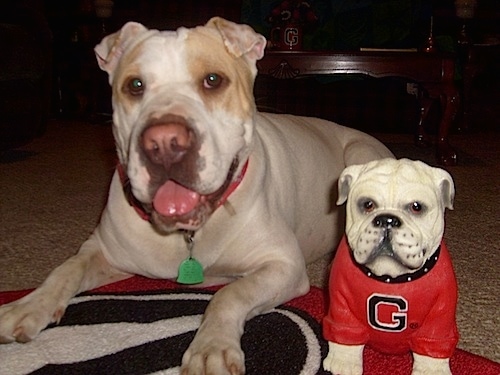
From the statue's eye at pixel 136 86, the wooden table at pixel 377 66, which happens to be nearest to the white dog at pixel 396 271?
the statue's eye at pixel 136 86

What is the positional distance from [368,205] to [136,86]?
0.68 meters

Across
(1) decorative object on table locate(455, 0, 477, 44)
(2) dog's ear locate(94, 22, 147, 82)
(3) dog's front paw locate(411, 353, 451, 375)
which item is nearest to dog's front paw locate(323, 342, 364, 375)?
(3) dog's front paw locate(411, 353, 451, 375)

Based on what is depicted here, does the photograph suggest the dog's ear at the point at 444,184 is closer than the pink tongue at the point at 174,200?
Yes

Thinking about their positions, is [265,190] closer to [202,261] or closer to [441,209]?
[202,261]

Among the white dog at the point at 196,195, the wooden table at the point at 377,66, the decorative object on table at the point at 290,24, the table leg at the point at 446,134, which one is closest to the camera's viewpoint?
the white dog at the point at 196,195

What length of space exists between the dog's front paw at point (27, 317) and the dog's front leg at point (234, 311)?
0.37 metres

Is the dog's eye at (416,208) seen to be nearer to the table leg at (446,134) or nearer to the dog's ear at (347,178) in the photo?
the dog's ear at (347,178)

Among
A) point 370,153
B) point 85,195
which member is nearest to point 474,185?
point 370,153

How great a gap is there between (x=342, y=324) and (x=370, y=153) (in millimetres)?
1153

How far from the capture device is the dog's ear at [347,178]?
51.4 inches

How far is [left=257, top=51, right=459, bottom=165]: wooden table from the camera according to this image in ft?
12.6

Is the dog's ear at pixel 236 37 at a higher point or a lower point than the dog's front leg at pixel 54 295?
higher

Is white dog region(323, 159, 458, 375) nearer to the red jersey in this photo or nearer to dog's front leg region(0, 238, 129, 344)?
the red jersey

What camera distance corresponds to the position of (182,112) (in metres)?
1.48
